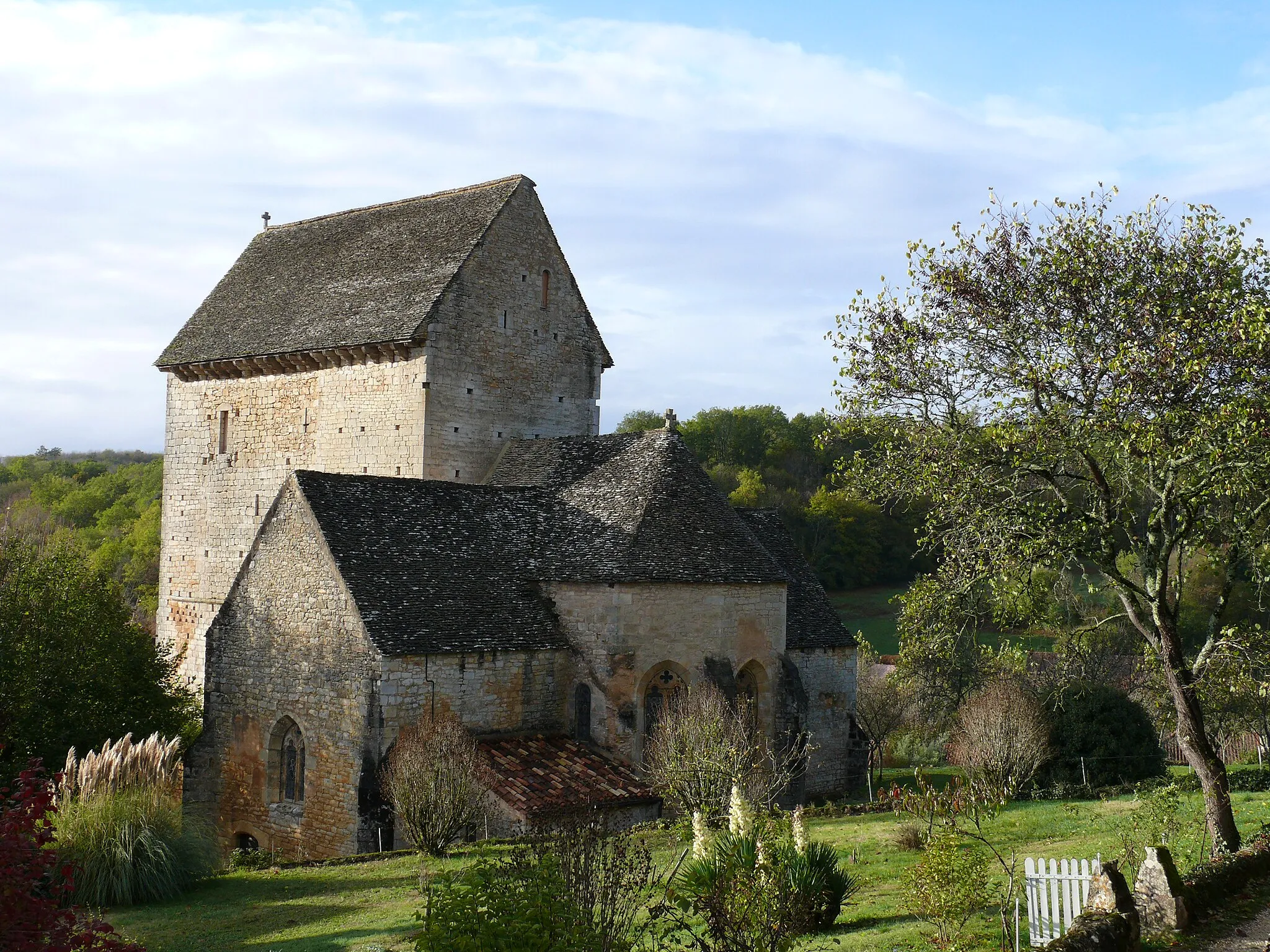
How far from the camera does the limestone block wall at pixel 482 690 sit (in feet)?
61.5

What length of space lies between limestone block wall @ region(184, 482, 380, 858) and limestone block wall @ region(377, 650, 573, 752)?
0.49m

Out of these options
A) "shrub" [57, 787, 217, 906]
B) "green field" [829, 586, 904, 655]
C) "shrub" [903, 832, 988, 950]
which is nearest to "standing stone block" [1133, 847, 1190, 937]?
"shrub" [903, 832, 988, 950]

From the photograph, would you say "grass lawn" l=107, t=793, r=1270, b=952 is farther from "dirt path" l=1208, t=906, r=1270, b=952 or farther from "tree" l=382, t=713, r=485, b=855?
"dirt path" l=1208, t=906, r=1270, b=952

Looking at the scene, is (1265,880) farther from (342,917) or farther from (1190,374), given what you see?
(342,917)

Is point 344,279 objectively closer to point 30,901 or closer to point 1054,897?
point 30,901

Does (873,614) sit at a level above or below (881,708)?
above

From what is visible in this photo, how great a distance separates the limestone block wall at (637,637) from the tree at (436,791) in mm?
3663

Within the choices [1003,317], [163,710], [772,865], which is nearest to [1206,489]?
[1003,317]

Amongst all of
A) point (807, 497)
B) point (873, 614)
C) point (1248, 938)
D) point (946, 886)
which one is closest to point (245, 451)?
point (946, 886)

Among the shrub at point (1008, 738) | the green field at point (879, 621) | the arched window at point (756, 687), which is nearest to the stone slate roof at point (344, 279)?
the arched window at point (756, 687)

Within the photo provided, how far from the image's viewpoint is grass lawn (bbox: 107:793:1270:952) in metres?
11.9

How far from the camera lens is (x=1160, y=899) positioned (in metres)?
10.4

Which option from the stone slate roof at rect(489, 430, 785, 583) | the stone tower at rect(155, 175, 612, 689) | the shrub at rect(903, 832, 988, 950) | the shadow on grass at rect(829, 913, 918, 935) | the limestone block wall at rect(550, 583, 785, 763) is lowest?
the shadow on grass at rect(829, 913, 918, 935)

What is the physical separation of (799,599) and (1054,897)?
1601 cm
